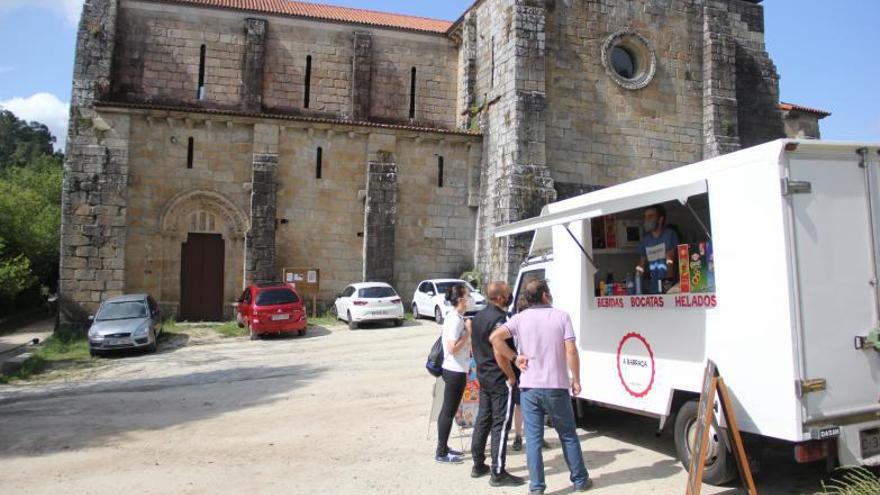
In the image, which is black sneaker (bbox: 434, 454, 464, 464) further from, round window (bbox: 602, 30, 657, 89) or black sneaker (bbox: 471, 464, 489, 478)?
round window (bbox: 602, 30, 657, 89)

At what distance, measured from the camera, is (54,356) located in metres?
15.4

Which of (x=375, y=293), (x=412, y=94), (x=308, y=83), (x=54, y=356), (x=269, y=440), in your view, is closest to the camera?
(x=269, y=440)

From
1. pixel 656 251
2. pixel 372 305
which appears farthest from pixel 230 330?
pixel 656 251

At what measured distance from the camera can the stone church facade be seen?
1977 cm

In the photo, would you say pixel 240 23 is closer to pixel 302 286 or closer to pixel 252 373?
pixel 302 286

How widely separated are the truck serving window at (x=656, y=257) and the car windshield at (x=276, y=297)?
11.8 metres

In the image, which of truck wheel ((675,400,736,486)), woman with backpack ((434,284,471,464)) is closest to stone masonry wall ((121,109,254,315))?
woman with backpack ((434,284,471,464))

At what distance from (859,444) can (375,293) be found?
14.7 m

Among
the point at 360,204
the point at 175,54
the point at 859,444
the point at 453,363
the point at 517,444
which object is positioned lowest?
the point at 517,444

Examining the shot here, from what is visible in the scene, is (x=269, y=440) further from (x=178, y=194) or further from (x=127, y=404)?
(x=178, y=194)

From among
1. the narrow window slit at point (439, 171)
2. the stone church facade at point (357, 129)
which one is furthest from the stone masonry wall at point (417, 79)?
the narrow window slit at point (439, 171)

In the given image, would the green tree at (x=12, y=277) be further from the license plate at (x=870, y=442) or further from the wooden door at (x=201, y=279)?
the license plate at (x=870, y=442)

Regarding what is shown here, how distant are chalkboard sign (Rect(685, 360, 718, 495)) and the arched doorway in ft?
58.6

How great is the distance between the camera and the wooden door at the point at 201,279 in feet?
66.7
